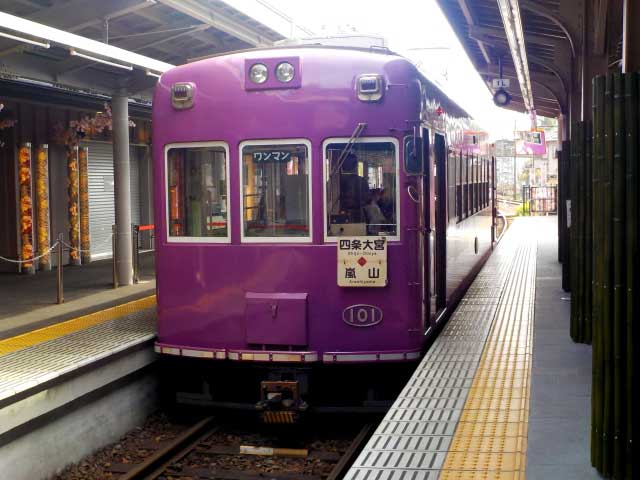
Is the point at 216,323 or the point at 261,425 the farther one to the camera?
the point at 261,425

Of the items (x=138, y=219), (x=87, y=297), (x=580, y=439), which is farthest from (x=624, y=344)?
(x=138, y=219)

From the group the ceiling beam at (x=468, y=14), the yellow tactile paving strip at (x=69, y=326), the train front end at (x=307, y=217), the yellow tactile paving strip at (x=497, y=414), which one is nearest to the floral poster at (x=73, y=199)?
the yellow tactile paving strip at (x=69, y=326)

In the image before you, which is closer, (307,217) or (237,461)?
(237,461)

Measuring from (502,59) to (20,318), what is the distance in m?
10.8

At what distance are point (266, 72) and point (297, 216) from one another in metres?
1.19

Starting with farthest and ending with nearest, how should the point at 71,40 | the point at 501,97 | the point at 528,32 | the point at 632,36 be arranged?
the point at 501,97 → the point at 528,32 → the point at 71,40 → the point at 632,36

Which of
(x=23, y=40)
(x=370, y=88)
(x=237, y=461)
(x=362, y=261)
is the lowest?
(x=237, y=461)

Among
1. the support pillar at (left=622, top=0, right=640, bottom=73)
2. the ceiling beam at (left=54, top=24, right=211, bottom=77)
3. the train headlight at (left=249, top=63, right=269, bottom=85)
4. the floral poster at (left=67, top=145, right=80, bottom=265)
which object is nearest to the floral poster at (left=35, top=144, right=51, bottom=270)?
the floral poster at (left=67, top=145, right=80, bottom=265)

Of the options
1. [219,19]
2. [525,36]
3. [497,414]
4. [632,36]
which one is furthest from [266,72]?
[525,36]

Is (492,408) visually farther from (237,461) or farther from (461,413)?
(237,461)

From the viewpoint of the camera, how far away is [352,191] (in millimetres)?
6922

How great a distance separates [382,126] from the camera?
681cm

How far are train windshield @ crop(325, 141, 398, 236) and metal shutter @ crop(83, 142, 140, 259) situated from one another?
11186 millimetres

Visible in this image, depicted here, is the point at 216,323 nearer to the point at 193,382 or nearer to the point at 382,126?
the point at 193,382
